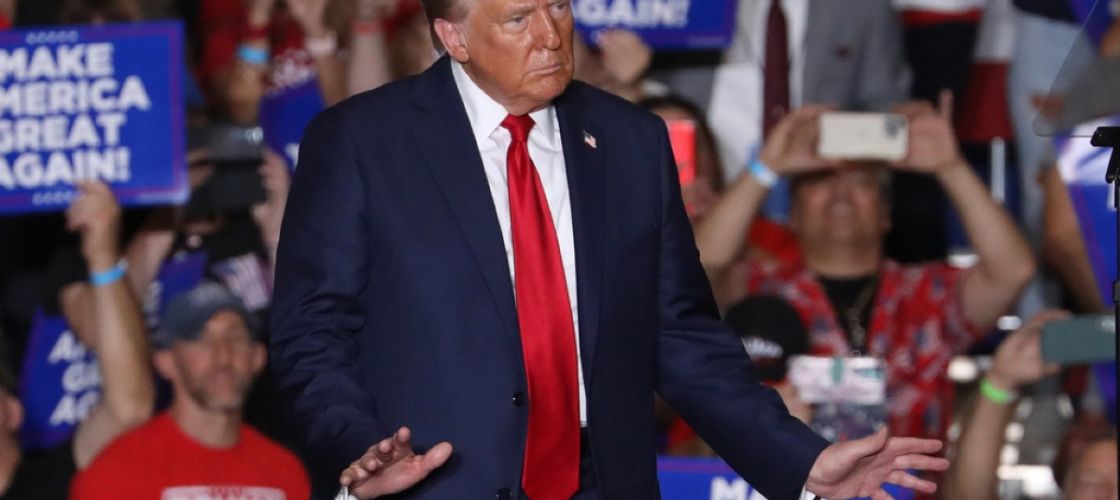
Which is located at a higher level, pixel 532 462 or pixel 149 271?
pixel 532 462

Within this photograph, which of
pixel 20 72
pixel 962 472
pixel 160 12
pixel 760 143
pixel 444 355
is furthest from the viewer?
pixel 160 12

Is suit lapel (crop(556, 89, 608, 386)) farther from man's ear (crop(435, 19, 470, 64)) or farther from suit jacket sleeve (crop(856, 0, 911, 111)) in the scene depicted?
suit jacket sleeve (crop(856, 0, 911, 111))

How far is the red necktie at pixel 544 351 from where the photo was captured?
3.02 m

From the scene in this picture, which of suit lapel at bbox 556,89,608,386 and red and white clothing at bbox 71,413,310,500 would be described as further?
red and white clothing at bbox 71,413,310,500

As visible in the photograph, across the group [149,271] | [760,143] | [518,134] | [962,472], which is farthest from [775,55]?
[518,134]

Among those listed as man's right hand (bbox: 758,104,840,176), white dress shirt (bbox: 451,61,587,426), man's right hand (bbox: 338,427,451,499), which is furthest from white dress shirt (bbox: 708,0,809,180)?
man's right hand (bbox: 338,427,451,499)

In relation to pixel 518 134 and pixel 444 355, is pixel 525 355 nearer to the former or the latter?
pixel 444 355

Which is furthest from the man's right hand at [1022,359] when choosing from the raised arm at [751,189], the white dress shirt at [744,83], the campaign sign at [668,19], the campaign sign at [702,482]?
the campaign sign at [668,19]

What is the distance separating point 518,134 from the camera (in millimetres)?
3102

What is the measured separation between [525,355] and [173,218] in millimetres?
3565

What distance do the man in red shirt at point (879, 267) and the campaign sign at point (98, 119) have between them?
155 centimetres

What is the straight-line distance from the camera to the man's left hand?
5.60 m

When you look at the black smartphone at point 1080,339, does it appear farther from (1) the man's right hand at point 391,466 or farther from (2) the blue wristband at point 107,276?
(2) the blue wristband at point 107,276

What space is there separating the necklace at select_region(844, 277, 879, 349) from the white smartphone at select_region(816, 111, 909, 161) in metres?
0.37
